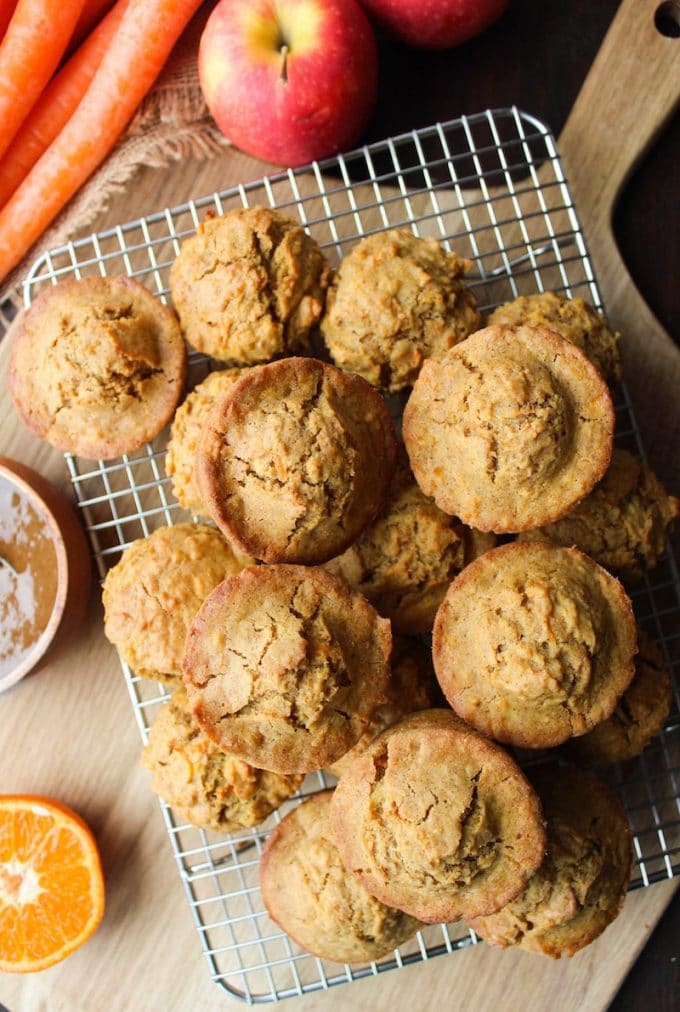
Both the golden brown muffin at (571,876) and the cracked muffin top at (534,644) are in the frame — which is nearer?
the cracked muffin top at (534,644)

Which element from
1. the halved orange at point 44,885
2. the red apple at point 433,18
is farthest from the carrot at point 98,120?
the halved orange at point 44,885

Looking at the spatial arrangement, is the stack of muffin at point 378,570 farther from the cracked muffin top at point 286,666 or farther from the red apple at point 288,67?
the red apple at point 288,67

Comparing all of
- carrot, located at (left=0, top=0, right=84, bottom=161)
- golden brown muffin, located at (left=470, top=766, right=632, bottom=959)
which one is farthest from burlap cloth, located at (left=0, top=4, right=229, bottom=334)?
golden brown muffin, located at (left=470, top=766, right=632, bottom=959)

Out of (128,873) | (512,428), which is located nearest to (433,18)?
(512,428)

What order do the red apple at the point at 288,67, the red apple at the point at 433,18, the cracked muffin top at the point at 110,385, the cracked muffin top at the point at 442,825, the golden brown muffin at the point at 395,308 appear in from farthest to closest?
the red apple at the point at 433,18, the red apple at the point at 288,67, the cracked muffin top at the point at 110,385, the golden brown muffin at the point at 395,308, the cracked muffin top at the point at 442,825

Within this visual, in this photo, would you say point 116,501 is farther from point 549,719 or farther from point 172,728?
point 549,719

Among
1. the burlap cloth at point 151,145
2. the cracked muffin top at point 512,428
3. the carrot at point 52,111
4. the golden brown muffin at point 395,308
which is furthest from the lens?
the carrot at point 52,111


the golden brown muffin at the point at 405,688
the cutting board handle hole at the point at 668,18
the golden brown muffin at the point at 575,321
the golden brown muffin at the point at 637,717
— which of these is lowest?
the golden brown muffin at the point at 637,717

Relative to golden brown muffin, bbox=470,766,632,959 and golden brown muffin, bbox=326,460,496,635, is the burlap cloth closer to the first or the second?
golden brown muffin, bbox=326,460,496,635

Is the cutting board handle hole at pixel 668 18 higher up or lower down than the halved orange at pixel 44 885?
higher up
